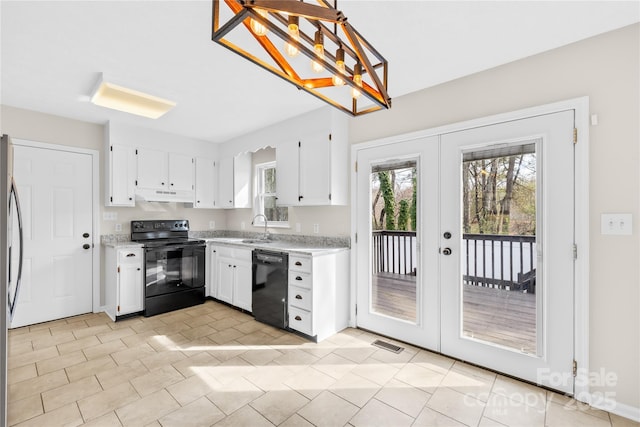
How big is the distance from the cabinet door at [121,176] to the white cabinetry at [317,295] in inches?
95.7

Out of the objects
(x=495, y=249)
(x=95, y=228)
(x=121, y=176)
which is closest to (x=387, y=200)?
(x=495, y=249)

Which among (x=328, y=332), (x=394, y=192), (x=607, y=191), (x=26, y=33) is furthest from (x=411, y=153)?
(x=26, y=33)

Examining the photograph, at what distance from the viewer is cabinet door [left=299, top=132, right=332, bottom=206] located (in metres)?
3.22

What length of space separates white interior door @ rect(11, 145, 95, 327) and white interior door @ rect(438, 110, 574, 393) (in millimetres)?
4260

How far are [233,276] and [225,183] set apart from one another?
1.60m

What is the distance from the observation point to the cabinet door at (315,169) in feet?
10.6

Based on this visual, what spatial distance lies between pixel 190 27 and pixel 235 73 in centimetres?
62

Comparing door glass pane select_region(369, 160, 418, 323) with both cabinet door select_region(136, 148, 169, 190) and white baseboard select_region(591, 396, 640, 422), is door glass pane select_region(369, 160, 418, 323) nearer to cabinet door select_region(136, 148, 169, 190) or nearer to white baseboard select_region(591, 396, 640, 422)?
white baseboard select_region(591, 396, 640, 422)

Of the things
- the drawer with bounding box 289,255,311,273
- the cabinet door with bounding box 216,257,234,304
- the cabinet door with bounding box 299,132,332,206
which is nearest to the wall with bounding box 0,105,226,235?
the cabinet door with bounding box 216,257,234,304

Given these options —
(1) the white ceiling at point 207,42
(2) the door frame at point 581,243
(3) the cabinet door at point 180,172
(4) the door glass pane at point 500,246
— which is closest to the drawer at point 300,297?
(4) the door glass pane at point 500,246

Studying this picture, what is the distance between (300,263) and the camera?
303cm

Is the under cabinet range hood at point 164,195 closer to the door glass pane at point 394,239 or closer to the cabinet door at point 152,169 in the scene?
the cabinet door at point 152,169

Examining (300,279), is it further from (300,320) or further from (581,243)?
(581,243)

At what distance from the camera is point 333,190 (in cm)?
321
